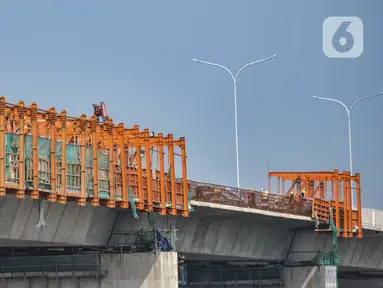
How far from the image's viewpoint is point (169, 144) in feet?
192

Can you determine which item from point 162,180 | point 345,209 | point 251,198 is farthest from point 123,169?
point 345,209

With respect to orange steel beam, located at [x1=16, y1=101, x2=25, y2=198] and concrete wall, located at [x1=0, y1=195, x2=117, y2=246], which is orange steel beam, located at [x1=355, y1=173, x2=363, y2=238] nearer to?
concrete wall, located at [x1=0, y1=195, x2=117, y2=246]

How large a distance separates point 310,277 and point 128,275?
1070 inches

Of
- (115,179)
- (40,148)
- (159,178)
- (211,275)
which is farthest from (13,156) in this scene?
(211,275)

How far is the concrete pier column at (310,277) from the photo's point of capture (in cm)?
8094

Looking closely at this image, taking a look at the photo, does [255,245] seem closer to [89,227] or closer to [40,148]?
[89,227]

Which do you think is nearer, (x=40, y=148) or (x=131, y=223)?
(x=40, y=148)

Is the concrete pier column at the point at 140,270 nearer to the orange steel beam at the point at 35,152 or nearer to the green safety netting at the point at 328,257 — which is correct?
the orange steel beam at the point at 35,152

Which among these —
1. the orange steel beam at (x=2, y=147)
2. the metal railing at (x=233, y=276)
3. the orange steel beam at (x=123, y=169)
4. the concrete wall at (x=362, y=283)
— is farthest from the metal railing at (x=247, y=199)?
the concrete wall at (x=362, y=283)

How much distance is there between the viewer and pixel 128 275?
187ft

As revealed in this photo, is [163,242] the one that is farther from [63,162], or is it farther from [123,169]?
[63,162]

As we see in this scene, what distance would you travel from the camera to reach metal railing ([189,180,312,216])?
62.2m

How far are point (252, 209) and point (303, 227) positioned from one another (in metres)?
13.7

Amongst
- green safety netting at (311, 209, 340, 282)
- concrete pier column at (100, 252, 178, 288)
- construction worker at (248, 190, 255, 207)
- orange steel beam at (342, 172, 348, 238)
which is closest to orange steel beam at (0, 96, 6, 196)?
concrete pier column at (100, 252, 178, 288)
